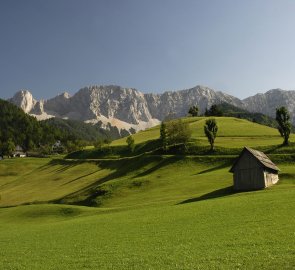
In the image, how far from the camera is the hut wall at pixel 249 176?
7031 centimetres

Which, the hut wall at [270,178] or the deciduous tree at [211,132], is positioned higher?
the deciduous tree at [211,132]

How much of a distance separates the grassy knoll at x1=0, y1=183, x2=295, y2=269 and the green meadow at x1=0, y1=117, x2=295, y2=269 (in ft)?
0.23

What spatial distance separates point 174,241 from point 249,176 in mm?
42450

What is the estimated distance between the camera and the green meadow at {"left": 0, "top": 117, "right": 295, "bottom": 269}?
86.7ft

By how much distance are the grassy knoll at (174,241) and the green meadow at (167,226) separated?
7 centimetres

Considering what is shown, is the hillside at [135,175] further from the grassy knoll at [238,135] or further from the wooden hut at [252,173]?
the wooden hut at [252,173]

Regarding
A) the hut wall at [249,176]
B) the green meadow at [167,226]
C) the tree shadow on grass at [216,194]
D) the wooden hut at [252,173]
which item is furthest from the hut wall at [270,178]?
the tree shadow on grass at [216,194]

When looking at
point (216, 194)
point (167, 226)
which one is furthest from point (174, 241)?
point (216, 194)

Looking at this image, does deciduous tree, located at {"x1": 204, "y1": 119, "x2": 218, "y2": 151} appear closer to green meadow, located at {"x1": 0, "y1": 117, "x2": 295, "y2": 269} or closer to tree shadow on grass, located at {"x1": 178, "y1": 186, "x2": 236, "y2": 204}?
green meadow, located at {"x1": 0, "y1": 117, "x2": 295, "y2": 269}

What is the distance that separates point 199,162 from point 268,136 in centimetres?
4625

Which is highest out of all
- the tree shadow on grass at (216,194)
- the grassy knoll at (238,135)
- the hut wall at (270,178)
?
the grassy knoll at (238,135)

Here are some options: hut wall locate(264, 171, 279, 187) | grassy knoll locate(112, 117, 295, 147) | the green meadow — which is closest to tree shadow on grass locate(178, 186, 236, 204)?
the green meadow

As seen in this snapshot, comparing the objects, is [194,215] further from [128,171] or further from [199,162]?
[128,171]

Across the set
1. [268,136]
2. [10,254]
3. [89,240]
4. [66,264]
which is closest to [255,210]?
[89,240]
